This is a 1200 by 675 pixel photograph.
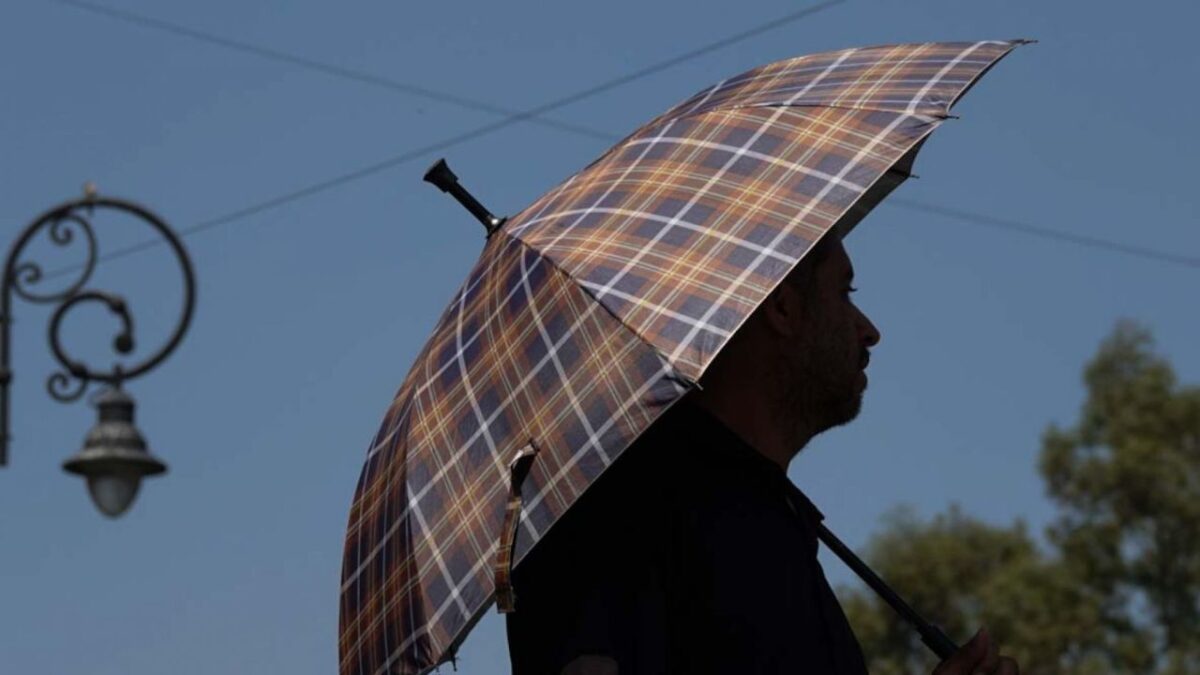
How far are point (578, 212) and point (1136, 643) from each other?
118 ft

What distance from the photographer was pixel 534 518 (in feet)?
15.0

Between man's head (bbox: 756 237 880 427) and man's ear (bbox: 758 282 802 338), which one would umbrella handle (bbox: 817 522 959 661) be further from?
man's ear (bbox: 758 282 802 338)

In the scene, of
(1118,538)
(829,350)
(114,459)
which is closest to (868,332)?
(829,350)

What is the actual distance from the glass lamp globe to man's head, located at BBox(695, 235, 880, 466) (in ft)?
7.12

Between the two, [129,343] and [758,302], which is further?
[129,343]

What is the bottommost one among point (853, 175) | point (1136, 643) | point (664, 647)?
point (1136, 643)

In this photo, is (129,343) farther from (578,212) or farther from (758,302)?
(758,302)

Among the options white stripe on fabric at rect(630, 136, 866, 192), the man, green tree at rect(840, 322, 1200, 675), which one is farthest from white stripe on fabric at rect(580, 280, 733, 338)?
green tree at rect(840, 322, 1200, 675)

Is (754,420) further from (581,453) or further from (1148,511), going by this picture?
(1148,511)

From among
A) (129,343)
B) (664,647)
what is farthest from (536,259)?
(129,343)

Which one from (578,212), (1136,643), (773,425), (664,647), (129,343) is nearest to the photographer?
(664,647)

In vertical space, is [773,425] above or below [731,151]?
below

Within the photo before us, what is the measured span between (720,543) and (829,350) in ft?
1.57

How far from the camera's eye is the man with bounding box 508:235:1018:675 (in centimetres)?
448
